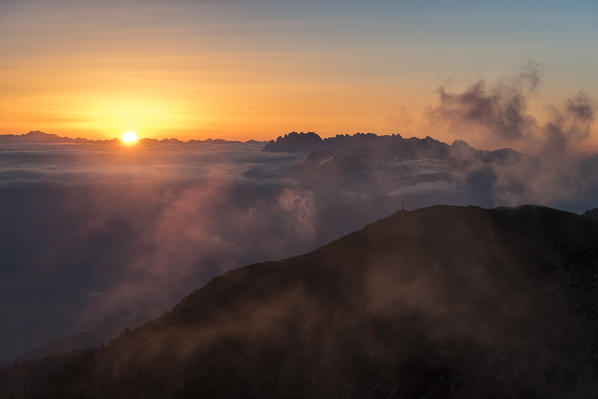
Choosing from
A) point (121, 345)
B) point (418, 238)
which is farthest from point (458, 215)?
point (121, 345)

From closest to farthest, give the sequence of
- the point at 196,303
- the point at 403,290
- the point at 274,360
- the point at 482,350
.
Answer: the point at 482,350
the point at 274,360
the point at 403,290
the point at 196,303

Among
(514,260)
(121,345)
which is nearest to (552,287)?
(514,260)

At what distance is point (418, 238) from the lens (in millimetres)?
83938

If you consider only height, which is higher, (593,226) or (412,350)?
(593,226)

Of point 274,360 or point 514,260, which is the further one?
point 514,260

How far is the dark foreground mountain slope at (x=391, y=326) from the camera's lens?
196ft

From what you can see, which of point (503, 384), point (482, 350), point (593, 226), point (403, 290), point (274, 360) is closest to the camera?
point (503, 384)

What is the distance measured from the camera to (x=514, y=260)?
7575 centimetres

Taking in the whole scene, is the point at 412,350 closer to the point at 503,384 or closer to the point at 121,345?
the point at 503,384

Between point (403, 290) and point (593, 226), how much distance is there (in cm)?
2860

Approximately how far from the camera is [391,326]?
6812cm

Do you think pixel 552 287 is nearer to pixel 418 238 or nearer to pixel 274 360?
pixel 418 238

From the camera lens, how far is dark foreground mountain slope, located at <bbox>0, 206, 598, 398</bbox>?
5969 cm

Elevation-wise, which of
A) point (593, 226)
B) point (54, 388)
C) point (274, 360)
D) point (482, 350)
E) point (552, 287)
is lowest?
point (54, 388)
